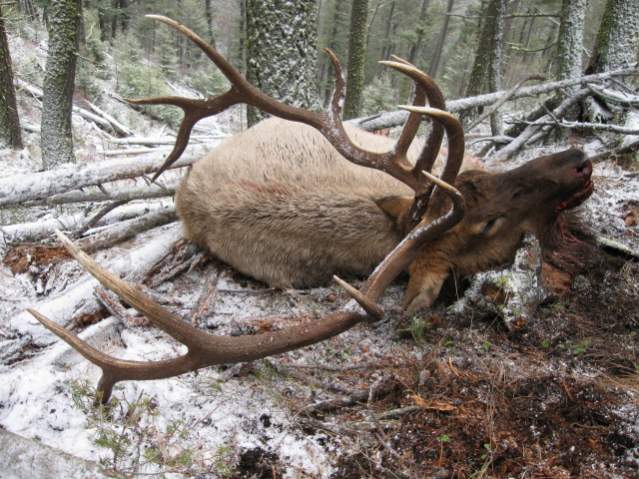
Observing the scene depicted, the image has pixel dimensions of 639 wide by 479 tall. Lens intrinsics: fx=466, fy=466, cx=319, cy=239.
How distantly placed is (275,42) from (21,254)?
129 inches

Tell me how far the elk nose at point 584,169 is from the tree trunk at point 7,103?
10069 mm

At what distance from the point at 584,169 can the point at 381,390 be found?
1.94m

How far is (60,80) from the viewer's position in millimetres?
8375

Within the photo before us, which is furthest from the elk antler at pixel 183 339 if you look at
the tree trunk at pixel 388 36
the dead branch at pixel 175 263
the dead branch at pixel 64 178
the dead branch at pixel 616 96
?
the tree trunk at pixel 388 36

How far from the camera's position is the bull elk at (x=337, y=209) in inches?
90.8

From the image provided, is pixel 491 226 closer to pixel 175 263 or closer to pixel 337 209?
pixel 337 209

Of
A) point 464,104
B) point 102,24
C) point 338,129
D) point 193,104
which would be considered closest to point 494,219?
point 338,129

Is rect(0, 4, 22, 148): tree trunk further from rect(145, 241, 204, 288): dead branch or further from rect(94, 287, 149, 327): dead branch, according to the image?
rect(94, 287, 149, 327): dead branch

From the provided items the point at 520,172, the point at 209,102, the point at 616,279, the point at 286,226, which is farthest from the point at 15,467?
the point at 616,279

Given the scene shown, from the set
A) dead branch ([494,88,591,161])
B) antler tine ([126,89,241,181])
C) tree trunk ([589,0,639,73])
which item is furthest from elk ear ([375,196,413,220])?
tree trunk ([589,0,639,73])

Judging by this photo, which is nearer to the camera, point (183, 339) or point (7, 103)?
point (183, 339)

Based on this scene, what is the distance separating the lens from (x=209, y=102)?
10.4 feet

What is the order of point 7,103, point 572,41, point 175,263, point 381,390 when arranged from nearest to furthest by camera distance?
point 381,390
point 175,263
point 572,41
point 7,103

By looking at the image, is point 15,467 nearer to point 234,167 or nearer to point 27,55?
point 234,167
